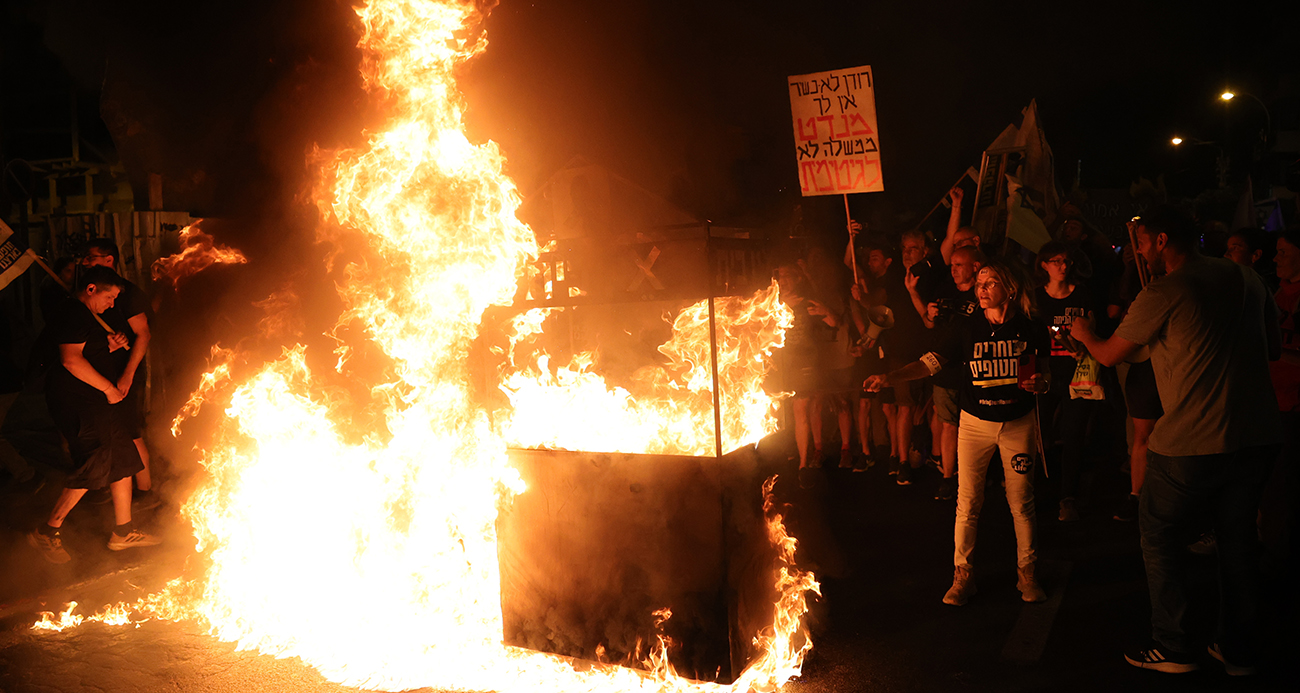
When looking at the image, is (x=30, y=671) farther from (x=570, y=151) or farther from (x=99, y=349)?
(x=570, y=151)

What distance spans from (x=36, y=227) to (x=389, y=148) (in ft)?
59.3

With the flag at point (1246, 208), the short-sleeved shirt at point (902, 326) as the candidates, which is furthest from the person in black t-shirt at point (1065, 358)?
the flag at point (1246, 208)

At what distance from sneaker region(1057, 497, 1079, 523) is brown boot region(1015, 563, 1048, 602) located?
6.16 ft

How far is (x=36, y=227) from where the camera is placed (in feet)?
59.9

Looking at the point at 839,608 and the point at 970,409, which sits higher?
the point at 970,409

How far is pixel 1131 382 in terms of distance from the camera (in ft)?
21.0

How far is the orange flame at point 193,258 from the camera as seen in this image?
742cm

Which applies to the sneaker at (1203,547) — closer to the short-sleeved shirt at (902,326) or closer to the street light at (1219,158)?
the short-sleeved shirt at (902,326)

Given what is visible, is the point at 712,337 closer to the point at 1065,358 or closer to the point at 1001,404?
the point at 1001,404

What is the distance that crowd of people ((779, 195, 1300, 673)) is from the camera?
3.96m

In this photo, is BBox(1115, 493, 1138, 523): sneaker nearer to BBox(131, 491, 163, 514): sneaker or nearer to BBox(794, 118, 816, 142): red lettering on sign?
BBox(794, 118, 816, 142): red lettering on sign

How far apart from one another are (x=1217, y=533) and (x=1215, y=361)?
0.90 metres

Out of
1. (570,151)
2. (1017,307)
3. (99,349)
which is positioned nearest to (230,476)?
(99,349)

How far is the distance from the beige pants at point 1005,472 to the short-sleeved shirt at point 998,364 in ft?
0.26
